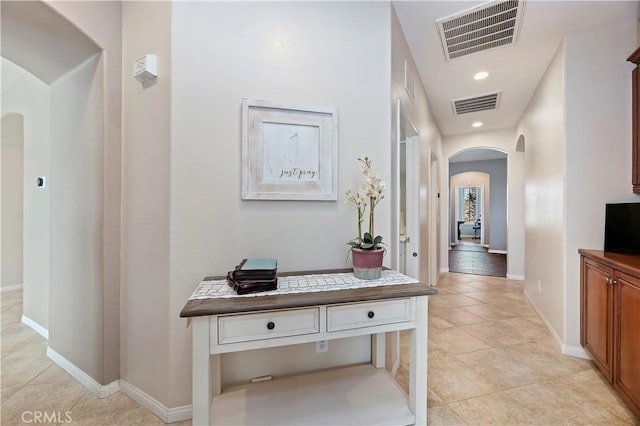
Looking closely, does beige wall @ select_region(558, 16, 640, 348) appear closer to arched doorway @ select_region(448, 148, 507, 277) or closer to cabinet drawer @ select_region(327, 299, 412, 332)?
cabinet drawer @ select_region(327, 299, 412, 332)

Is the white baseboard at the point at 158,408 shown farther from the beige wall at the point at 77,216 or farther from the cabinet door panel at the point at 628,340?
the cabinet door panel at the point at 628,340

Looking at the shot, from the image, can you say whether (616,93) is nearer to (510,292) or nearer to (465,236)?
(510,292)

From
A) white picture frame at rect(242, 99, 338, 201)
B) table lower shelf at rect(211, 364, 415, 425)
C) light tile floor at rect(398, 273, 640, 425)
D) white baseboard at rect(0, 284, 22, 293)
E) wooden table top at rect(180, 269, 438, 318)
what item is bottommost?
light tile floor at rect(398, 273, 640, 425)

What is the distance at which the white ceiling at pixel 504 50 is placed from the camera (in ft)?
6.96

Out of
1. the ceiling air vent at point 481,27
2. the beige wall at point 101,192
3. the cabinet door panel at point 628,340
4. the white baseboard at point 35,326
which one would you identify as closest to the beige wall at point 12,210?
the white baseboard at point 35,326

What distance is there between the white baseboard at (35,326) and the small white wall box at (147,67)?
8.73ft

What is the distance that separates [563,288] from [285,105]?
2.77 m

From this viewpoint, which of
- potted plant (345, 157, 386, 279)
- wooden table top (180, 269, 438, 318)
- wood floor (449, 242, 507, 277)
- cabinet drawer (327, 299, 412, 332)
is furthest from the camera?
wood floor (449, 242, 507, 277)

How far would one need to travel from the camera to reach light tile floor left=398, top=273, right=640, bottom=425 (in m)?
1.67

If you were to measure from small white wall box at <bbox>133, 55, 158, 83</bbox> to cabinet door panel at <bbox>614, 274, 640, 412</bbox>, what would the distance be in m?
3.01

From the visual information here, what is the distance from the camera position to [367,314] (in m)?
1.35

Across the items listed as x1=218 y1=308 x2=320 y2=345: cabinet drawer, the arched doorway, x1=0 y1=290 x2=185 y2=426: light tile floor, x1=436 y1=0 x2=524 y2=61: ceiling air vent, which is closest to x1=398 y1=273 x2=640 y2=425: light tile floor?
x1=218 y1=308 x2=320 y2=345: cabinet drawer

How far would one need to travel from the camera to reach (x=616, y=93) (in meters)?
2.27

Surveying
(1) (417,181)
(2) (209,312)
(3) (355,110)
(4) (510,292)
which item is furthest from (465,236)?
(2) (209,312)
